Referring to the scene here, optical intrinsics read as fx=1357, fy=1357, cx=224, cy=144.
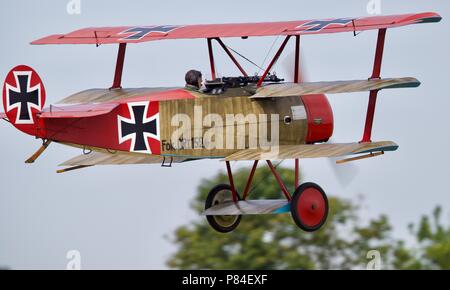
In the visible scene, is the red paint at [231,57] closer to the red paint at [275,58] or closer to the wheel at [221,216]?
the red paint at [275,58]

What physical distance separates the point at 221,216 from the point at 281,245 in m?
4.65

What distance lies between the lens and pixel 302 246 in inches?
974

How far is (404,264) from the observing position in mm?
23016

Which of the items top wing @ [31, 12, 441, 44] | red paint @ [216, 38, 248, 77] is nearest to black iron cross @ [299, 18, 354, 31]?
top wing @ [31, 12, 441, 44]

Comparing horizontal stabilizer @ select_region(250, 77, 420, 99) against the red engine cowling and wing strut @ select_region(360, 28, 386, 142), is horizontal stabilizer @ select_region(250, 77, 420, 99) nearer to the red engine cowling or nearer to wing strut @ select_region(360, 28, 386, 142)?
wing strut @ select_region(360, 28, 386, 142)

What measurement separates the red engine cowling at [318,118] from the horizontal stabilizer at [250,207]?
119 cm

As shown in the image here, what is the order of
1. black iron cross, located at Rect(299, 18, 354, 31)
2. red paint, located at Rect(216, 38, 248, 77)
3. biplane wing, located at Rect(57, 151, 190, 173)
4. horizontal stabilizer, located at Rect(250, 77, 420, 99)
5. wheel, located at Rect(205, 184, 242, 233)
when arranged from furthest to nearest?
wheel, located at Rect(205, 184, 242, 233), biplane wing, located at Rect(57, 151, 190, 173), red paint, located at Rect(216, 38, 248, 77), black iron cross, located at Rect(299, 18, 354, 31), horizontal stabilizer, located at Rect(250, 77, 420, 99)

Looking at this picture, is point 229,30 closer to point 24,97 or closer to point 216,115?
point 216,115

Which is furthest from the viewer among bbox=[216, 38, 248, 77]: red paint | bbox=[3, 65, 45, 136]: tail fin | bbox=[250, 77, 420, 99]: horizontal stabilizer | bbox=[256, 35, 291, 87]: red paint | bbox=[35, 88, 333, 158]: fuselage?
bbox=[216, 38, 248, 77]: red paint

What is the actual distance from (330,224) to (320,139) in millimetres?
4888

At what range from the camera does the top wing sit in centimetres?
1884

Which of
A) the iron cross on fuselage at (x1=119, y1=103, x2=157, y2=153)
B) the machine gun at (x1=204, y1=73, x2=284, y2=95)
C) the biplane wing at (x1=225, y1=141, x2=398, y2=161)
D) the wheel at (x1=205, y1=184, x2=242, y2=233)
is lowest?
the wheel at (x1=205, y1=184, x2=242, y2=233)

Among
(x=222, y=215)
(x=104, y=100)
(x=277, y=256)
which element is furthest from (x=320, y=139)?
(x=277, y=256)
